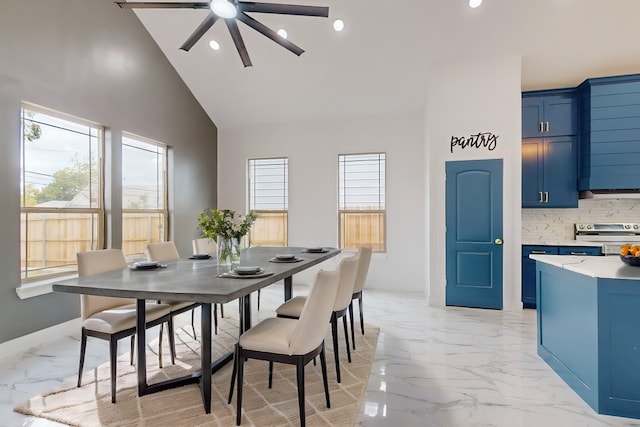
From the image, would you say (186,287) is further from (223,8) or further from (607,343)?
(607,343)

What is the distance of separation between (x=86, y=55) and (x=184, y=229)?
2689 millimetres

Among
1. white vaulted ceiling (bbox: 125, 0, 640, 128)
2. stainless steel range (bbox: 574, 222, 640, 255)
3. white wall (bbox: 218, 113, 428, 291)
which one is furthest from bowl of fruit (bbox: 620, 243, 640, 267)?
white wall (bbox: 218, 113, 428, 291)

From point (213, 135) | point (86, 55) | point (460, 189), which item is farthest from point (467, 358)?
point (213, 135)

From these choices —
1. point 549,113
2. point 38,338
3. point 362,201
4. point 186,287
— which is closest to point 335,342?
point 186,287

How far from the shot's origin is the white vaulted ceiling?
3877 millimetres

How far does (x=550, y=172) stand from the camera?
4.62 meters

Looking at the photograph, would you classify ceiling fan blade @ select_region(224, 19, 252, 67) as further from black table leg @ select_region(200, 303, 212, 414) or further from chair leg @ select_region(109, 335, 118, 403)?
chair leg @ select_region(109, 335, 118, 403)

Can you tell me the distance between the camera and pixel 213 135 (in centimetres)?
636

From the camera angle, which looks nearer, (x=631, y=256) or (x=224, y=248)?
(x=631, y=256)

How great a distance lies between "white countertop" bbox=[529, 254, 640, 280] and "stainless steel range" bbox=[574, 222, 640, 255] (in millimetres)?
2269

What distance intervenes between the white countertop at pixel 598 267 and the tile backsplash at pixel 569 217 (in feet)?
6.53

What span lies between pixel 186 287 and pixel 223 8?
2003 millimetres

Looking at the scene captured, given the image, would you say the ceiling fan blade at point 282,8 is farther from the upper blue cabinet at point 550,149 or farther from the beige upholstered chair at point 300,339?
the upper blue cabinet at point 550,149

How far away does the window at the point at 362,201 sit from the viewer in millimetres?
5711
